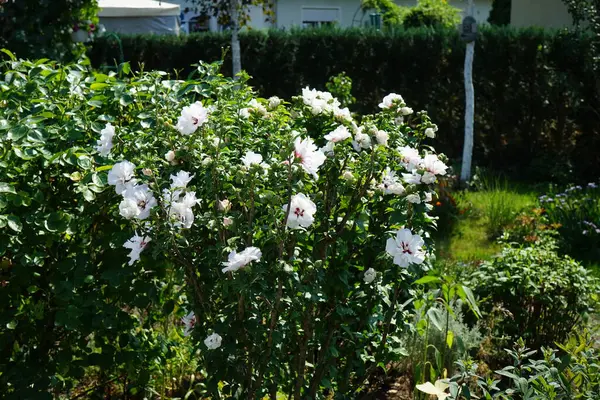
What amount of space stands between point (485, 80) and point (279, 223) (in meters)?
6.96

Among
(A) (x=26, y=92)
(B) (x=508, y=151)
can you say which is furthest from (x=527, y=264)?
(B) (x=508, y=151)

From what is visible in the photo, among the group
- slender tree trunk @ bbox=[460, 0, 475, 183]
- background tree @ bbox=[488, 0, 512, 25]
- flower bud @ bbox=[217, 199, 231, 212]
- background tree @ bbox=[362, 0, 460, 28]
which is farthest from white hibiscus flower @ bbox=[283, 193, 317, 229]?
background tree @ bbox=[488, 0, 512, 25]

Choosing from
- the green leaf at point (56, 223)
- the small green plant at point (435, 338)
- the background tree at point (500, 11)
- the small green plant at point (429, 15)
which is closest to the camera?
the green leaf at point (56, 223)

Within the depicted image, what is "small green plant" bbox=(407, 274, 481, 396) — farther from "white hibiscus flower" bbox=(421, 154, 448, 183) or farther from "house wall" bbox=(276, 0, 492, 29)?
"house wall" bbox=(276, 0, 492, 29)

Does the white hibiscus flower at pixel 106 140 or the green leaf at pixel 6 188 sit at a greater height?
the white hibiscus flower at pixel 106 140

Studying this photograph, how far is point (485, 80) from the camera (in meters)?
8.63

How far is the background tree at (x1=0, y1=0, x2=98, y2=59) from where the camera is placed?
607cm

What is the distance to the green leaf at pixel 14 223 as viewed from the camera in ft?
7.95

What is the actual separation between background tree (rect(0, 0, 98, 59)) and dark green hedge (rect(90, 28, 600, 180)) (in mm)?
2487

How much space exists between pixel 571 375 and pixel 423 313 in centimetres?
103

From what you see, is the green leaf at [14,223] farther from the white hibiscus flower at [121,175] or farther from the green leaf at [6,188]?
the white hibiscus flower at [121,175]

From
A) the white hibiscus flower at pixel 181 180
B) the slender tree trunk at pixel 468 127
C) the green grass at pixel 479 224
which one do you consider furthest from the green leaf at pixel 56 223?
the slender tree trunk at pixel 468 127

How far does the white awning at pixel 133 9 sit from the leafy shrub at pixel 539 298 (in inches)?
365

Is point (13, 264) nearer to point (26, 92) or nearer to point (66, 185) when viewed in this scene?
point (66, 185)
